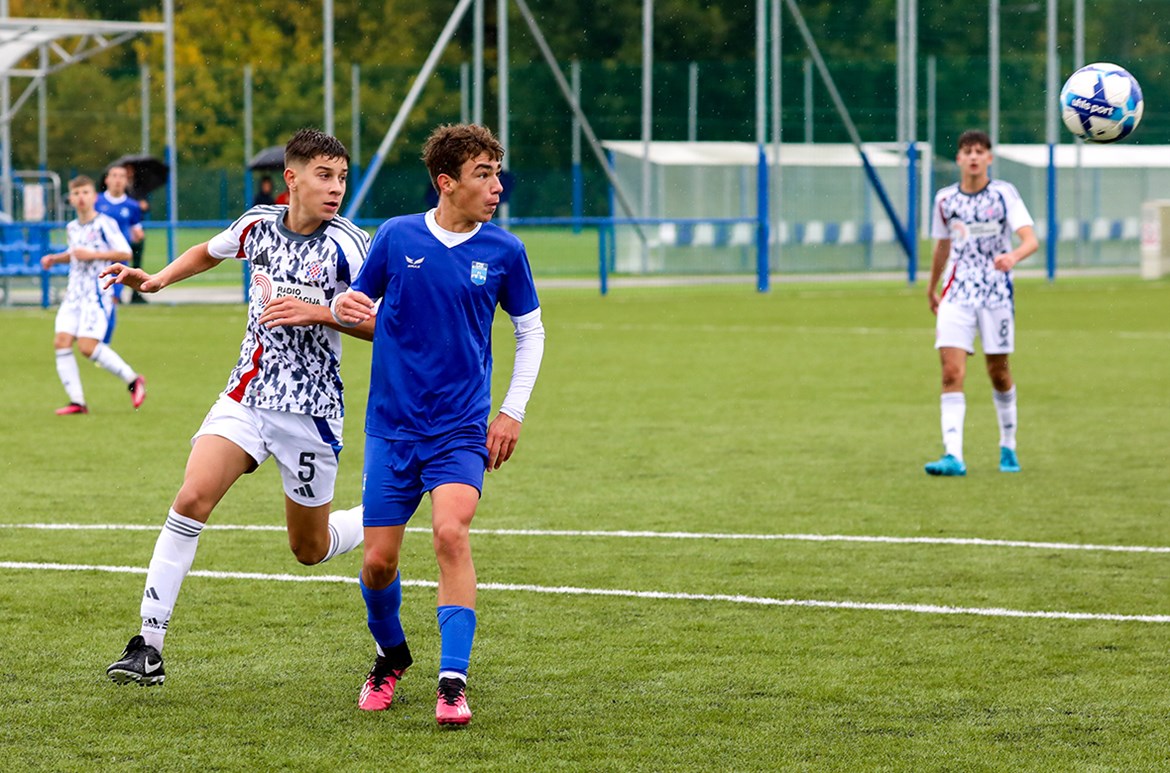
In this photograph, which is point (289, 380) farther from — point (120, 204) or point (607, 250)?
point (607, 250)

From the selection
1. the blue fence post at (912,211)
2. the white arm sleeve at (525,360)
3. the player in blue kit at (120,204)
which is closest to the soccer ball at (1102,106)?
the white arm sleeve at (525,360)

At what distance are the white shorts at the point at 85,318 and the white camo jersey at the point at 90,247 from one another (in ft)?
0.10

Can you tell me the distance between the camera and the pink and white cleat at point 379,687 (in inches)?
225

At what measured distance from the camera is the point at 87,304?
14.9 meters

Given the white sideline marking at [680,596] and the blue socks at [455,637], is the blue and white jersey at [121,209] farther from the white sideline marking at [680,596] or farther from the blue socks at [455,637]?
the blue socks at [455,637]

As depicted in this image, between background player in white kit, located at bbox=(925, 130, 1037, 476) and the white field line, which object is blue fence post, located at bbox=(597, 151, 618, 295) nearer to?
the white field line

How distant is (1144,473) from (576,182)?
105ft

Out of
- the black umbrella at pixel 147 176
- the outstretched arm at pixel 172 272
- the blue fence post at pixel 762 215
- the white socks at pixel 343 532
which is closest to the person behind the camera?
the outstretched arm at pixel 172 272

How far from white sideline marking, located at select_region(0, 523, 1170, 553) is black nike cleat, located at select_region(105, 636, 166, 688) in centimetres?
338

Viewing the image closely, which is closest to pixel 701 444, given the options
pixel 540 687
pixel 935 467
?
pixel 935 467

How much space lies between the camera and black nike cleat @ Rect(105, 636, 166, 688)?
18.7 ft

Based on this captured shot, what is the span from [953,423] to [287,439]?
6.12m

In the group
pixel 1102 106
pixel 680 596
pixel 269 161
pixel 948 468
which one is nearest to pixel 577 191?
pixel 269 161

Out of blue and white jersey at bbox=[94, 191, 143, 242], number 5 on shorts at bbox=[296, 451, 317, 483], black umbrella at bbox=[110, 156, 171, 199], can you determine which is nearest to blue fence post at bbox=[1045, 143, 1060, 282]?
black umbrella at bbox=[110, 156, 171, 199]
